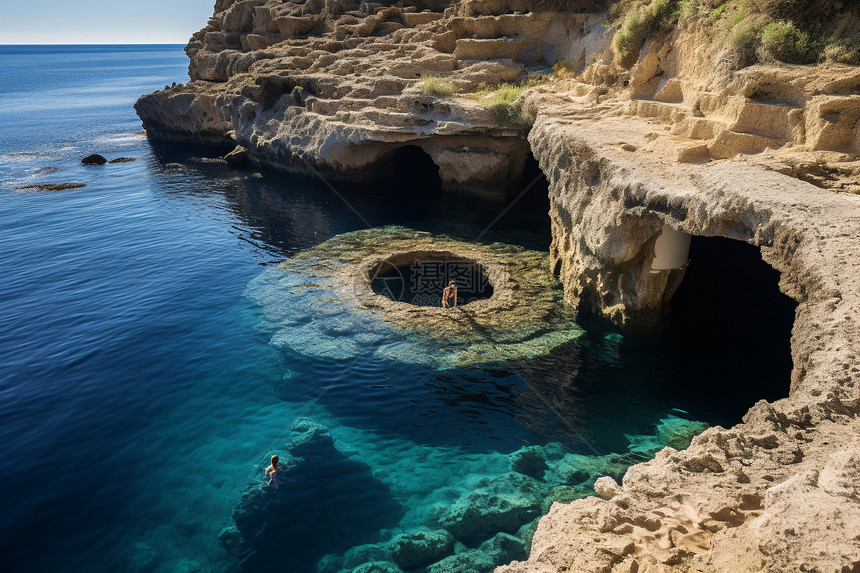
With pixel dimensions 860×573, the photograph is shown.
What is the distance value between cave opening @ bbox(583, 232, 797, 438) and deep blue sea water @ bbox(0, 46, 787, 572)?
87 mm

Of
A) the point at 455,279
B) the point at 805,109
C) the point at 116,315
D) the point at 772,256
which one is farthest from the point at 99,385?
the point at 805,109

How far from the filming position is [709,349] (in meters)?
16.1

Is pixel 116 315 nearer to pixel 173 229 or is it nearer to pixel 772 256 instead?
pixel 173 229

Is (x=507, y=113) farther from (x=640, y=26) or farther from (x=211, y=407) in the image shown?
(x=211, y=407)

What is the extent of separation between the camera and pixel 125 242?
28.7 metres

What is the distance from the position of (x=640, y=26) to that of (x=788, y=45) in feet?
24.2

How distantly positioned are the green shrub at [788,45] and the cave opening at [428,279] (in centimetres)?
1156

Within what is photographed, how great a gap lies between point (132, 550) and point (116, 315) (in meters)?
12.5

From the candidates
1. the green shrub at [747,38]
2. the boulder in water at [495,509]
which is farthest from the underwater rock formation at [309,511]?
the green shrub at [747,38]

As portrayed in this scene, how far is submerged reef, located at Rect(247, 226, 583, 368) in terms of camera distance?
54.9 feet

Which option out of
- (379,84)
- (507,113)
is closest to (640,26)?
(507,113)

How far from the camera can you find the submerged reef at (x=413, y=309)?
658 inches

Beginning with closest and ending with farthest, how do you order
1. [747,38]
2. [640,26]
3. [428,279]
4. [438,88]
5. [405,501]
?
[405,501] → [747,38] → [640,26] → [428,279] → [438,88]

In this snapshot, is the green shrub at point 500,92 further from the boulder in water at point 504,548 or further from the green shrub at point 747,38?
the boulder in water at point 504,548
